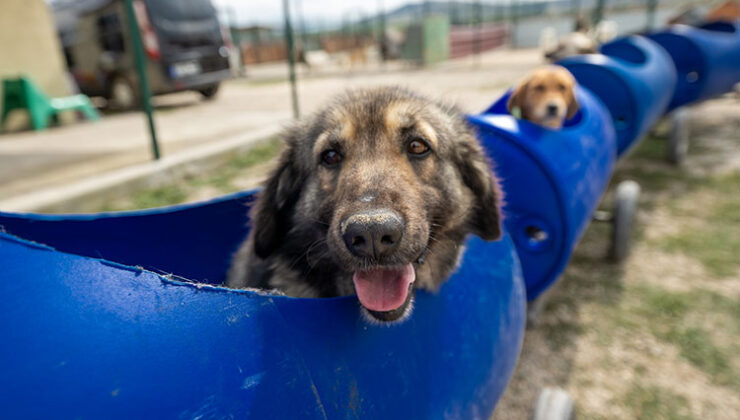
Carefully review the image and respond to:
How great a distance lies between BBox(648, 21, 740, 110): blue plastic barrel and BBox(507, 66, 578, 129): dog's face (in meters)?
4.26

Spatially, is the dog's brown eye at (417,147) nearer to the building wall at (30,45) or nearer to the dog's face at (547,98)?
the dog's face at (547,98)

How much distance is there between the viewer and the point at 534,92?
399 cm

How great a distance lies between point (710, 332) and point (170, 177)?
18.8 feet

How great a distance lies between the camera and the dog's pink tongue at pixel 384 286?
1.50 metres

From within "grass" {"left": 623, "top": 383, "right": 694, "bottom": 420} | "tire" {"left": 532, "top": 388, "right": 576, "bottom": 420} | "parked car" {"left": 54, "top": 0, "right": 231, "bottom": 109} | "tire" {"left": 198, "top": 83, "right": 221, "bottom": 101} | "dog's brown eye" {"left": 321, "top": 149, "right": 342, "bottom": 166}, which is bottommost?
"grass" {"left": 623, "top": 383, "right": 694, "bottom": 420}

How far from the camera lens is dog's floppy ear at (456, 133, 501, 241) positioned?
2.12 meters

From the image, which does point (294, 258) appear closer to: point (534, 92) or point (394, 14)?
point (534, 92)

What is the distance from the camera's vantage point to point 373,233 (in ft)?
4.56

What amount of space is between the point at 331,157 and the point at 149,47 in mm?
11694

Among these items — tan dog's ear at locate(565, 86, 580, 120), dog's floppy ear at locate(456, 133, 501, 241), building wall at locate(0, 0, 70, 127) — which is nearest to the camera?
dog's floppy ear at locate(456, 133, 501, 241)

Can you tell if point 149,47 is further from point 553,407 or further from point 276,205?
point 553,407

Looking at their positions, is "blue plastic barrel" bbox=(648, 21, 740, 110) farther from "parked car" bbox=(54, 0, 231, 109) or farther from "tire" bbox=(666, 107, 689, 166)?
"parked car" bbox=(54, 0, 231, 109)

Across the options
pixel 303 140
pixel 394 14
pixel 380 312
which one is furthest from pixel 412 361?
pixel 394 14

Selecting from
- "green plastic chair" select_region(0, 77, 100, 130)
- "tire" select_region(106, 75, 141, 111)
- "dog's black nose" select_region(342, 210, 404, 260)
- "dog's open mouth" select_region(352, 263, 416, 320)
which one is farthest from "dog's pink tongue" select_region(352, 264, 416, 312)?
"tire" select_region(106, 75, 141, 111)
